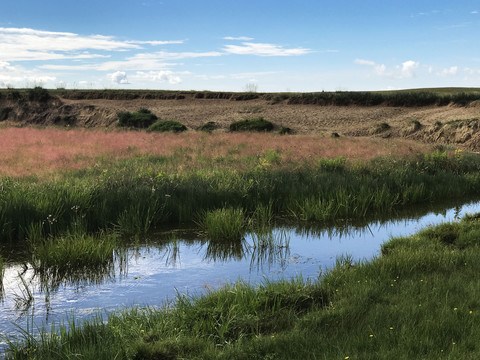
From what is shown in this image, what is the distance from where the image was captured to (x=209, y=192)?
40.9 feet

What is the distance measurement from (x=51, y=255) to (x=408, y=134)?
27173 mm

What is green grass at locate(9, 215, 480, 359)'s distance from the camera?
4.86 metres

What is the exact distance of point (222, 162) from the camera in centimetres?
1727

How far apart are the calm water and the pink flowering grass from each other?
612 cm

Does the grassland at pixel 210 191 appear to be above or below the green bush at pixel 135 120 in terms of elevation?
below

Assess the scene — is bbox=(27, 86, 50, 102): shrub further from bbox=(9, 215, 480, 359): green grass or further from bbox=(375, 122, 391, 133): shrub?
bbox=(9, 215, 480, 359): green grass

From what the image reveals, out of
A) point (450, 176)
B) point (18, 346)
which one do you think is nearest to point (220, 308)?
point (18, 346)

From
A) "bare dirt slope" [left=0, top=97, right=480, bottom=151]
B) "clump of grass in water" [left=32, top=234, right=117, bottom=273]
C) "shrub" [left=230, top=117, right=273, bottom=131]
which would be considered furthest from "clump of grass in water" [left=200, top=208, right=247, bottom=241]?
"shrub" [left=230, top=117, right=273, bottom=131]

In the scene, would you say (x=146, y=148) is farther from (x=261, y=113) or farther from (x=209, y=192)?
(x=261, y=113)

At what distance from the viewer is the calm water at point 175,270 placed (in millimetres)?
6820

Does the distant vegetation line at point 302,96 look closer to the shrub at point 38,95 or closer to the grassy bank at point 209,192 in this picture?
the shrub at point 38,95

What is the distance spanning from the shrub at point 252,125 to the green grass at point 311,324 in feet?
86.0

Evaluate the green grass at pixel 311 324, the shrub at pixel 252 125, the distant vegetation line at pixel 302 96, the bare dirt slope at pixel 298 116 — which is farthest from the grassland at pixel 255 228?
the distant vegetation line at pixel 302 96

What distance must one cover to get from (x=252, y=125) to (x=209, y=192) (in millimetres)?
21437
